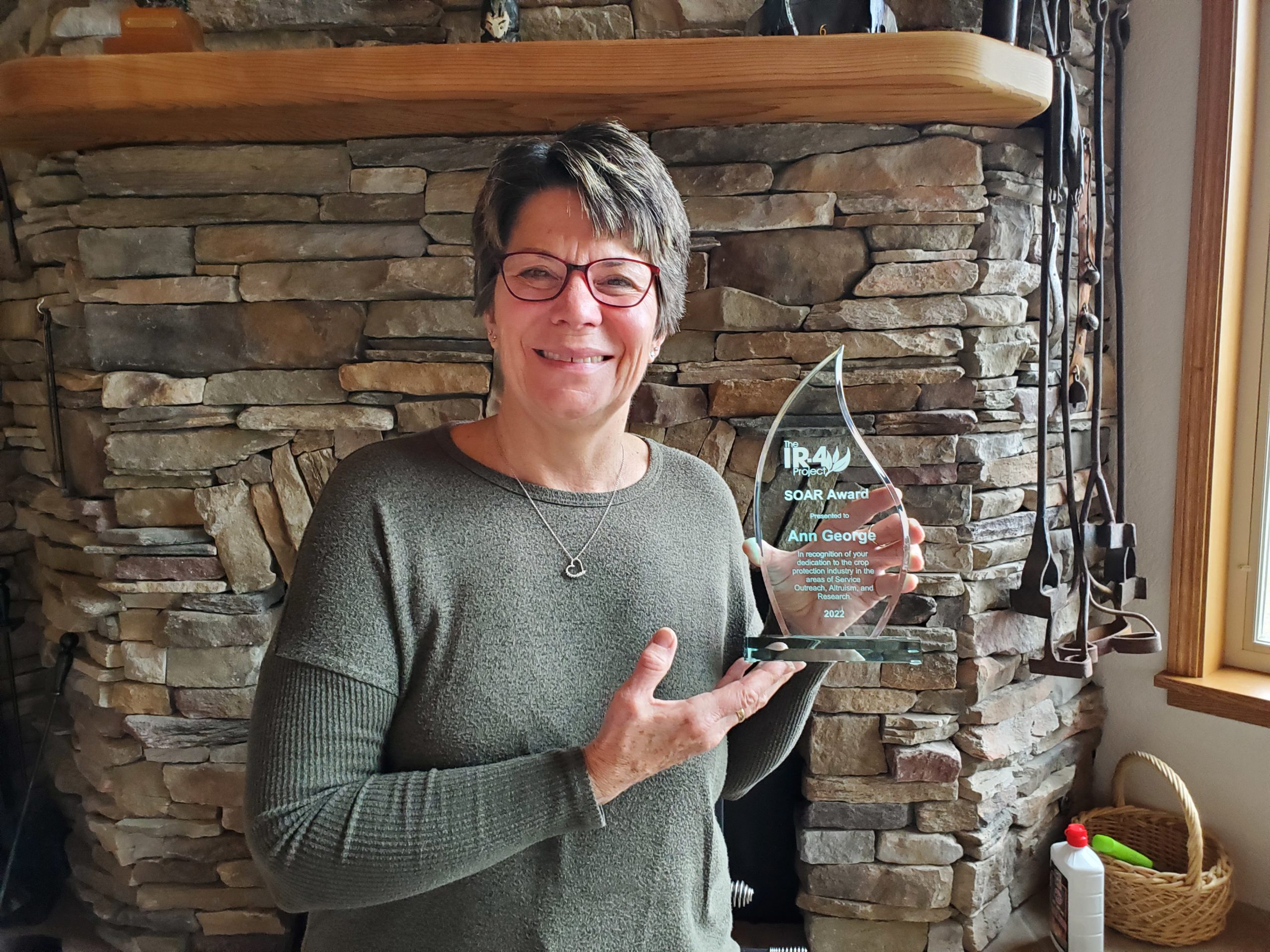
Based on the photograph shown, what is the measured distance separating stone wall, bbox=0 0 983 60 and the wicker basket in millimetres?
1418

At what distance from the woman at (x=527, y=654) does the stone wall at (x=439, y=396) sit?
60cm

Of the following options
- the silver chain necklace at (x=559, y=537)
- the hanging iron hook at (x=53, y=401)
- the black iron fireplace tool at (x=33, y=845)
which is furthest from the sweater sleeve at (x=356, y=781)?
the black iron fireplace tool at (x=33, y=845)

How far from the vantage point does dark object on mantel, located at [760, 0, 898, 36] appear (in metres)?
1.31

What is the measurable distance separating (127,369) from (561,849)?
116 cm

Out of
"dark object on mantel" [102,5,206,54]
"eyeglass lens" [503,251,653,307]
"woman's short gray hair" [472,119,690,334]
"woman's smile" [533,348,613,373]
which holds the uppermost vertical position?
"dark object on mantel" [102,5,206,54]

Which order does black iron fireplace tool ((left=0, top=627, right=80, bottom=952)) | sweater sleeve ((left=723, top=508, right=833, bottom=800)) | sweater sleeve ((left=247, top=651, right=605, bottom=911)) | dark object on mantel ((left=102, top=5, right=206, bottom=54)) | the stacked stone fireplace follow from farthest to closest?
black iron fireplace tool ((left=0, top=627, right=80, bottom=952)), the stacked stone fireplace, dark object on mantel ((left=102, top=5, right=206, bottom=54)), sweater sleeve ((left=723, top=508, right=833, bottom=800)), sweater sleeve ((left=247, top=651, right=605, bottom=911))

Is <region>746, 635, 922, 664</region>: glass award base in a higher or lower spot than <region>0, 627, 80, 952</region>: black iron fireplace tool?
higher

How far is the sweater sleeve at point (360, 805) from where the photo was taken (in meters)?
0.73

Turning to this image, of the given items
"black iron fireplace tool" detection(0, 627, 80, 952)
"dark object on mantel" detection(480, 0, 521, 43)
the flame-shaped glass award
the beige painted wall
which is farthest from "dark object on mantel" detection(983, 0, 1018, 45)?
"black iron fireplace tool" detection(0, 627, 80, 952)

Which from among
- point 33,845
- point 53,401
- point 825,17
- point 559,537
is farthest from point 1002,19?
point 33,845

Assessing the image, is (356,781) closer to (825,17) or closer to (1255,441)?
(825,17)

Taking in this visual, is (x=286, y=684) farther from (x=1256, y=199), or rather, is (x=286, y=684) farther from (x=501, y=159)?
(x=1256, y=199)

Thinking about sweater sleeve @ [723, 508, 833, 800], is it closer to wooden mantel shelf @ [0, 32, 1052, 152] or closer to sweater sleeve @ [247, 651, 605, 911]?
sweater sleeve @ [247, 651, 605, 911]

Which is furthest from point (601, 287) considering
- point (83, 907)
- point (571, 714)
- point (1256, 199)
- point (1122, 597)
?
point (83, 907)
